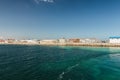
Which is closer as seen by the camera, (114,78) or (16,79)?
(16,79)

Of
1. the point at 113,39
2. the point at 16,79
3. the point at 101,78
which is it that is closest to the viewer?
the point at 16,79

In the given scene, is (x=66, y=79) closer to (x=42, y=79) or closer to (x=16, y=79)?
(x=42, y=79)

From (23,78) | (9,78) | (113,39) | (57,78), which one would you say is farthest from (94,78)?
(113,39)

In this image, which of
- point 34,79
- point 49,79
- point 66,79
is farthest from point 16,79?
point 66,79

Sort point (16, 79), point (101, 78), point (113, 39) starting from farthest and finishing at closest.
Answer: point (113, 39)
point (101, 78)
point (16, 79)

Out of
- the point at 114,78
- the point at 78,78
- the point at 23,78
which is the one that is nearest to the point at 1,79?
the point at 23,78

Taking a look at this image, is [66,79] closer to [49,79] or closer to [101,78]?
[49,79]

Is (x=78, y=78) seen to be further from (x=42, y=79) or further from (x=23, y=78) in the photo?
(x=23, y=78)

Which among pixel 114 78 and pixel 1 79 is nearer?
pixel 1 79
